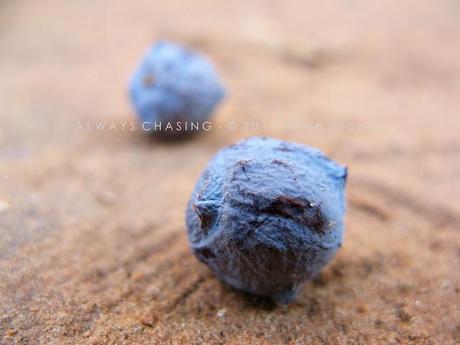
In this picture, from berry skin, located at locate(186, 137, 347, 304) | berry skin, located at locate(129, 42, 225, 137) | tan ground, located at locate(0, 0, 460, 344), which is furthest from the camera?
berry skin, located at locate(129, 42, 225, 137)

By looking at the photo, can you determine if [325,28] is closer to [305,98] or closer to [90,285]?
[305,98]

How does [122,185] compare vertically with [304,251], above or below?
below

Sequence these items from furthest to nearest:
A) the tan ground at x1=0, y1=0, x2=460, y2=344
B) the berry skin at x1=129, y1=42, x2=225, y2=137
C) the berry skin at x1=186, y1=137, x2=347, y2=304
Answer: the berry skin at x1=129, y1=42, x2=225, y2=137 → the tan ground at x1=0, y1=0, x2=460, y2=344 → the berry skin at x1=186, y1=137, x2=347, y2=304

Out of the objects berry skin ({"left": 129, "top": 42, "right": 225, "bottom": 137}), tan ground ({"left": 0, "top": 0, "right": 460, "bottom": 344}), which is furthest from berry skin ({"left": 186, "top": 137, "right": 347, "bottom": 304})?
berry skin ({"left": 129, "top": 42, "right": 225, "bottom": 137})

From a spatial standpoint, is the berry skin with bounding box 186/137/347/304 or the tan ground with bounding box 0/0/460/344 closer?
the berry skin with bounding box 186/137/347/304

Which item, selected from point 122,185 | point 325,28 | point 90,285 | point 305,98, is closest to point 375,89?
point 305,98

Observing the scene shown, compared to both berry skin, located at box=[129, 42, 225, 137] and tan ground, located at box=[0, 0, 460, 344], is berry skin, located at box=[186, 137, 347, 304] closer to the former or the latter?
tan ground, located at box=[0, 0, 460, 344]
